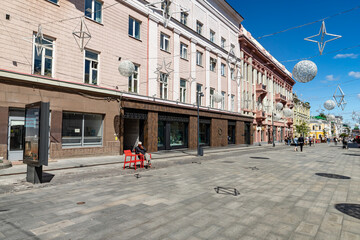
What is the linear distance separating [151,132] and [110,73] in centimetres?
575

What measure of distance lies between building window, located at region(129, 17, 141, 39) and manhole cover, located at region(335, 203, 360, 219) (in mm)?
16833

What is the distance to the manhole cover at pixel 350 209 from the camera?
4816 millimetres

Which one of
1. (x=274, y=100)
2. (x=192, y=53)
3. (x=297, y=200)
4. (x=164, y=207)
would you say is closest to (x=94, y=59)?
(x=192, y=53)

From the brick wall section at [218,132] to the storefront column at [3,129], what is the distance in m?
19.4

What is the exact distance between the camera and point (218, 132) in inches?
1064

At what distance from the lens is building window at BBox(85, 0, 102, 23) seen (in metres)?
14.7

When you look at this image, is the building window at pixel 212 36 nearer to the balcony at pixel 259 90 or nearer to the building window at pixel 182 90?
the building window at pixel 182 90

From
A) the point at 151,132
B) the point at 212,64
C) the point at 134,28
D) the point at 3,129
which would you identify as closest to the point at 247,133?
the point at 212,64

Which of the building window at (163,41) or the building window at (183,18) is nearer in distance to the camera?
the building window at (163,41)

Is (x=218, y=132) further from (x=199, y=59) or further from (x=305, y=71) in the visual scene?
(x=305, y=71)

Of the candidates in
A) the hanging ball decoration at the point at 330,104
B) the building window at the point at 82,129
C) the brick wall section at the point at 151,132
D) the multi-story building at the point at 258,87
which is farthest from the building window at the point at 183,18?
the hanging ball decoration at the point at 330,104

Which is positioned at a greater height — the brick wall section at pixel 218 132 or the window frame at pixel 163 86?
the window frame at pixel 163 86

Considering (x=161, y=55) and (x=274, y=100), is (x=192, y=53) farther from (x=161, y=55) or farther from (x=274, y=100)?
(x=274, y=100)

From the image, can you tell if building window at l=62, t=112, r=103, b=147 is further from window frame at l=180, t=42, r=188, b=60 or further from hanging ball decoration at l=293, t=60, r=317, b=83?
hanging ball decoration at l=293, t=60, r=317, b=83
